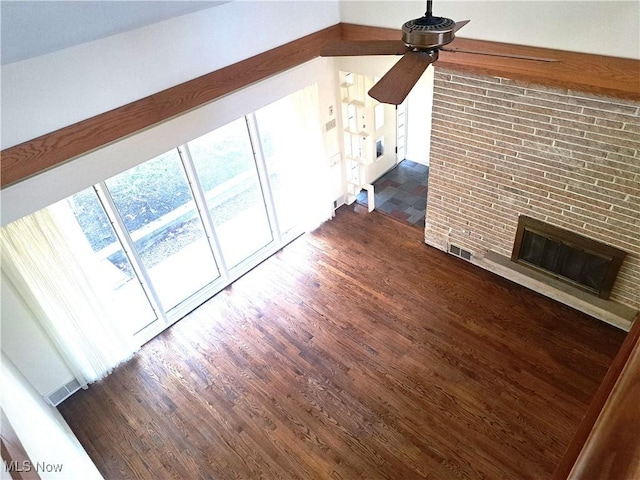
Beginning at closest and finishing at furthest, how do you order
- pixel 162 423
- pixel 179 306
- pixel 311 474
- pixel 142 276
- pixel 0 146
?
1. pixel 0 146
2. pixel 311 474
3. pixel 162 423
4. pixel 142 276
5. pixel 179 306

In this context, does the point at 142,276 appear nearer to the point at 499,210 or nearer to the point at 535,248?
the point at 499,210

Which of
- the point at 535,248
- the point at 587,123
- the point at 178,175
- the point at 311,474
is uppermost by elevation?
the point at 587,123

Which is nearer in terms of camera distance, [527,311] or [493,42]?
[493,42]

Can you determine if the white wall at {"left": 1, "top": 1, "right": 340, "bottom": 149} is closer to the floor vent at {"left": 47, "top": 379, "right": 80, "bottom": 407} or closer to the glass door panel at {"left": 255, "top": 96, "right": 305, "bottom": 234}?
the glass door panel at {"left": 255, "top": 96, "right": 305, "bottom": 234}

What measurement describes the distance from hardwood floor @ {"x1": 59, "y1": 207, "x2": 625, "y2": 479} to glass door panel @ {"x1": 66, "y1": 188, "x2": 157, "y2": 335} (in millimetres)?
370

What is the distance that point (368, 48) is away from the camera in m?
2.44

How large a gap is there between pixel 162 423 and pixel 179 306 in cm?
134

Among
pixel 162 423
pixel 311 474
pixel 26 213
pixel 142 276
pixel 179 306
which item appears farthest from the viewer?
pixel 179 306

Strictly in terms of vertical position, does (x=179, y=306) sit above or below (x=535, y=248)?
below

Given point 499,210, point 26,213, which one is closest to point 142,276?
point 26,213

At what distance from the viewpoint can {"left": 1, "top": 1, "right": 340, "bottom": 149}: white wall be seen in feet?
9.71

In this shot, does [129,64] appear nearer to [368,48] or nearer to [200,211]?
[200,211]

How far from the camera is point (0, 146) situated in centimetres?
293

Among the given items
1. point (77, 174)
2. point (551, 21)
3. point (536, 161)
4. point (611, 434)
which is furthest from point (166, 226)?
point (611, 434)
